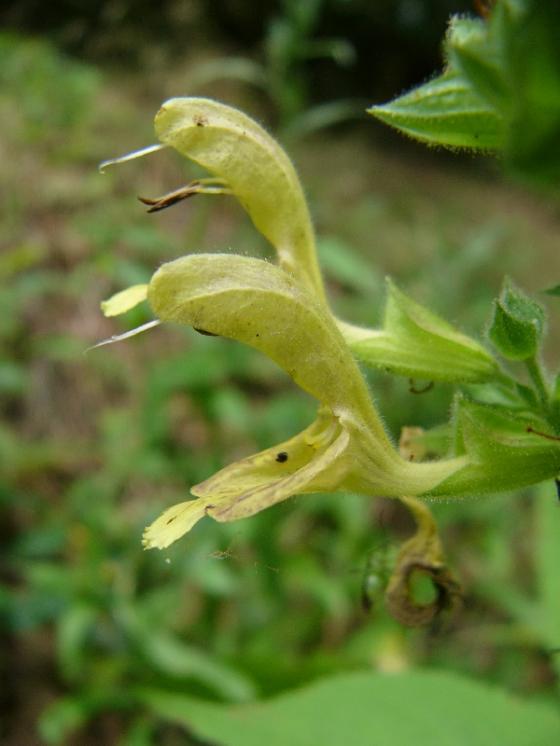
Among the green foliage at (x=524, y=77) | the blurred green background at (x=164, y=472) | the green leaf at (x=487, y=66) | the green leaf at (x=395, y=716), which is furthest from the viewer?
the blurred green background at (x=164, y=472)

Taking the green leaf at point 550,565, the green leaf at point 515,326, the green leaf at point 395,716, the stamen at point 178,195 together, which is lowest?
the green leaf at point 395,716

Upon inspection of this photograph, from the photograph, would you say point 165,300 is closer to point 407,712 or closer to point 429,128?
point 429,128

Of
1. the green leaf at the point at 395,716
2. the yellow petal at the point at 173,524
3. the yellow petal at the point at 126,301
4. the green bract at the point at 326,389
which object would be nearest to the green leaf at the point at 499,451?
the green bract at the point at 326,389

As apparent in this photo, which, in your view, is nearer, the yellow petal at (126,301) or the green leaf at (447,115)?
the green leaf at (447,115)

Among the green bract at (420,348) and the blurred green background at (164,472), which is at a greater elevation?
the green bract at (420,348)

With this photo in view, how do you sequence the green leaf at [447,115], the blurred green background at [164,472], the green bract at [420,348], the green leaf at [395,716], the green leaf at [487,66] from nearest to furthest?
the green leaf at [487,66]
the green leaf at [447,115]
the green bract at [420,348]
the green leaf at [395,716]
the blurred green background at [164,472]

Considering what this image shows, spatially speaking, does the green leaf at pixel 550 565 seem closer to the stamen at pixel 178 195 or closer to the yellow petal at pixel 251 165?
the yellow petal at pixel 251 165

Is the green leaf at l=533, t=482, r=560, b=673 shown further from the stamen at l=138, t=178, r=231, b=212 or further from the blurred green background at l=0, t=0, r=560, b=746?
the stamen at l=138, t=178, r=231, b=212
